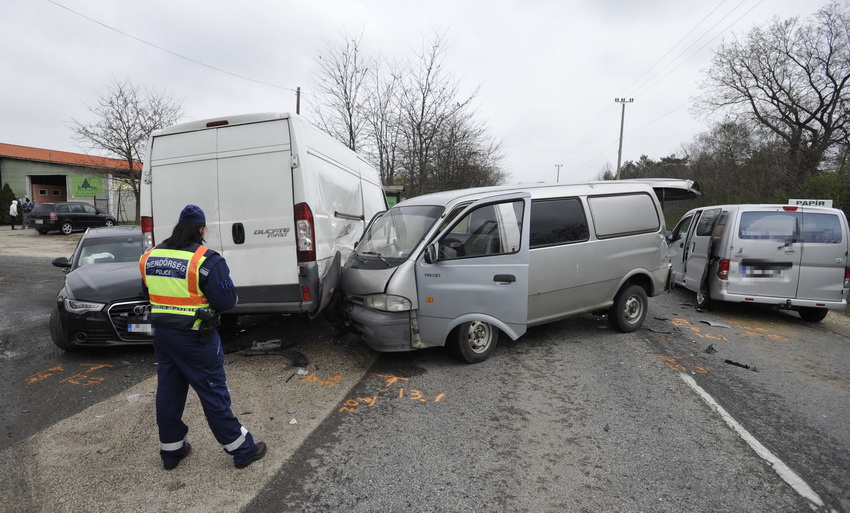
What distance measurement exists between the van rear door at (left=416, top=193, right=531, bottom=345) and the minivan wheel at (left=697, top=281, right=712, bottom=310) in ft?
15.0

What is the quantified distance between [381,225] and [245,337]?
2598 millimetres

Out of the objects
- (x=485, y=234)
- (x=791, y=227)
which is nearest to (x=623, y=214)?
(x=485, y=234)

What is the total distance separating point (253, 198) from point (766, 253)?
764 cm

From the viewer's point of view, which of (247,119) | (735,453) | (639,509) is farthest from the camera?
(247,119)

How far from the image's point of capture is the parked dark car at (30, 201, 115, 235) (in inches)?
797

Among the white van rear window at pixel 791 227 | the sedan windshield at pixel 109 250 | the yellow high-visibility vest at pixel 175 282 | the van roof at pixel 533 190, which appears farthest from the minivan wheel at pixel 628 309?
the sedan windshield at pixel 109 250

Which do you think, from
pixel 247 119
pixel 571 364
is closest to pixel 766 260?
pixel 571 364

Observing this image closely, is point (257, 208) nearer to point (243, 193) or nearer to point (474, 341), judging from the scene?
point (243, 193)

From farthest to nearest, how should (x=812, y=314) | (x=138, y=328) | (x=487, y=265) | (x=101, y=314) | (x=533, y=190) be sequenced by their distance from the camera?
1. (x=812, y=314)
2. (x=533, y=190)
3. (x=138, y=328)
4. (x=101, y=314)
5. (x=487, y=265)

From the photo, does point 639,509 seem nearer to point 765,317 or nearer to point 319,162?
point 319,162

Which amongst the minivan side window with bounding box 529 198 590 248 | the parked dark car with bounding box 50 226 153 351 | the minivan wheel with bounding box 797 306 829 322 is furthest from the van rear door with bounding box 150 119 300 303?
the minivan wheel with bounding box 797 306 829 322

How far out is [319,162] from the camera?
16.6ft

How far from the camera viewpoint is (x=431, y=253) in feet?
15.0

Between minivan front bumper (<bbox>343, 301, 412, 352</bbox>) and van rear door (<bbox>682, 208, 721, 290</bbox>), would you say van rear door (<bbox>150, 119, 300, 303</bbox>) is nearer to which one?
minivan front bumper (<bbox>343, 301, 412, 352</bbox>)
